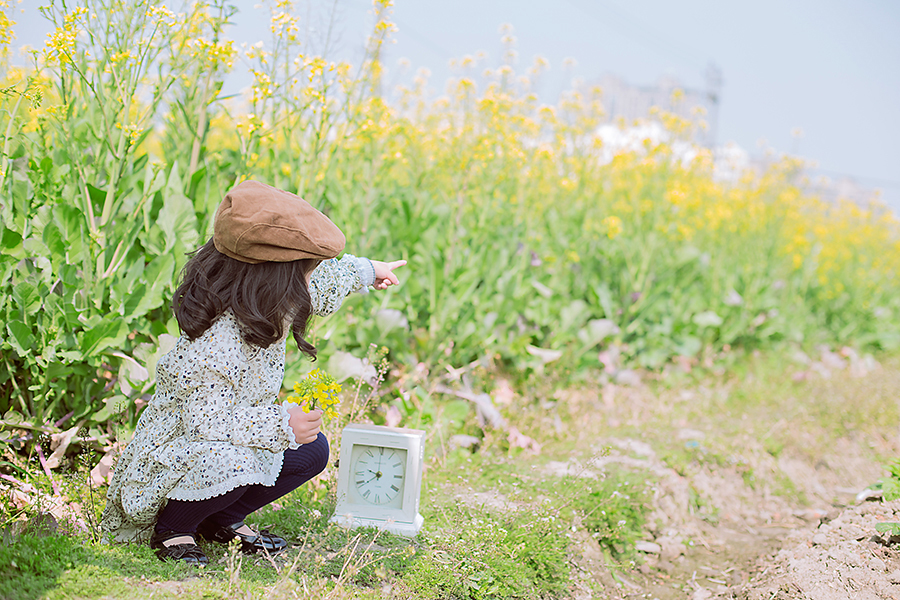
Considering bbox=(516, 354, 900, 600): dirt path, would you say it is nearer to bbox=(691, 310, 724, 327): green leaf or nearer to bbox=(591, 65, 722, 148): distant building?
bbox=(691, 310, 724, 327): green leaf

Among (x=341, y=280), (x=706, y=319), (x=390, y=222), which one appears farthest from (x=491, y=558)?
(x=706, y=319)

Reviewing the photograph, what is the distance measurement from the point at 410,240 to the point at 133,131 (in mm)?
1667

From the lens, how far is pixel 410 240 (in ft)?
11.8

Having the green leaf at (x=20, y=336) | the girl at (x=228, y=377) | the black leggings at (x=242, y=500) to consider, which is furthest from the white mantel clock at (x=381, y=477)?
the green leaf at (x=20, y=336)

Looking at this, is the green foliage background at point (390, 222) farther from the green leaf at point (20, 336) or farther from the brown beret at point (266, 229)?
the brown beret at point (266, 229)

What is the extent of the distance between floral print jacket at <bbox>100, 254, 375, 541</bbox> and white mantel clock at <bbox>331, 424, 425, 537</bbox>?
0.42 meters

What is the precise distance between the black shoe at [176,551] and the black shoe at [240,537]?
0.11m

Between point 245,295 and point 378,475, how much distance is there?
831 millimetres

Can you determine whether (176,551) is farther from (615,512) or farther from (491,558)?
(615,512)

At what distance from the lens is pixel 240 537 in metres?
1.93

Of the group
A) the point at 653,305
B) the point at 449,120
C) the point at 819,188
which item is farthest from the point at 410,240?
the point at 819,188

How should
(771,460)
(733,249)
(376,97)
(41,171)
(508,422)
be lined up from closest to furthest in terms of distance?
(41,171) → (376,97) → (508,422) → (771,460) → (733,249)

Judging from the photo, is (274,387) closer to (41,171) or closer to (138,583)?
A: (138,583)

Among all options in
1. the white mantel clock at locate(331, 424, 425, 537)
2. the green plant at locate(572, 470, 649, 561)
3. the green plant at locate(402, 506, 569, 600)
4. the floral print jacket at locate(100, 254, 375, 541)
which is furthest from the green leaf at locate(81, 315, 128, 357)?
the green plant at locate(572, 470, 649, 561)
